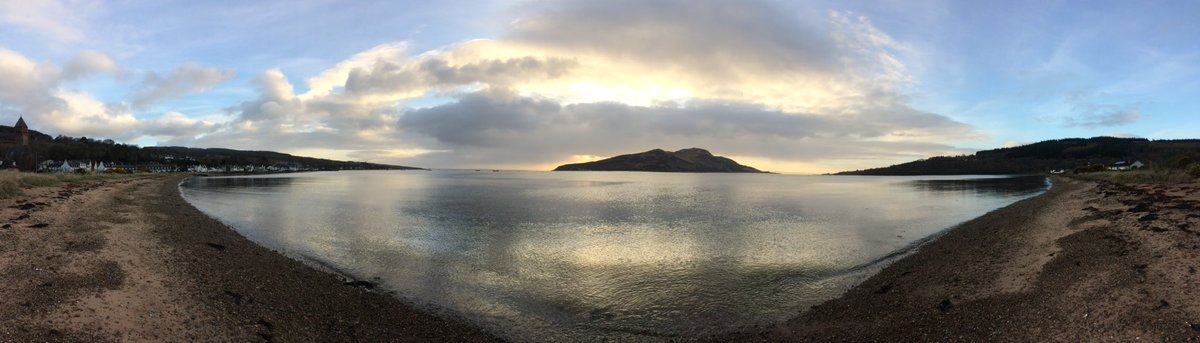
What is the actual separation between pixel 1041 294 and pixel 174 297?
18.7 m

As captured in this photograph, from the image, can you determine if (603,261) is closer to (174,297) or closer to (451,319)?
(451,319)

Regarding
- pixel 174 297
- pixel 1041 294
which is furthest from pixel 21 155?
pixel 1041 294

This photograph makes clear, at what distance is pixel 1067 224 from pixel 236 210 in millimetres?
51325

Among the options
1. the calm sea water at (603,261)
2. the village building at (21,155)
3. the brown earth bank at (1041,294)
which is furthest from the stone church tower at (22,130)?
the brown earth bank at (1041,294)

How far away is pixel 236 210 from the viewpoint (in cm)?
3928

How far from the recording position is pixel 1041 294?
10.7 m

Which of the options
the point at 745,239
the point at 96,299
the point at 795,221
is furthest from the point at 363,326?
the point at 795,221

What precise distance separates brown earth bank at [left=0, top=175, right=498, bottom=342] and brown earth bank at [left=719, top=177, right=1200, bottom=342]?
8.37 meters

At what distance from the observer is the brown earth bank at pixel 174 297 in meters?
8.70

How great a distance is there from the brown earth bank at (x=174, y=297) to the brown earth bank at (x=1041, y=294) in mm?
8367

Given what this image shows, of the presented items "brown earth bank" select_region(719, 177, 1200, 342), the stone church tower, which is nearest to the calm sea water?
"brown earth bank" select_region(719, 177, 1200, 342)

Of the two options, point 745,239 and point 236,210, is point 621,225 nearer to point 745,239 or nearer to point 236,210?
point 745,239

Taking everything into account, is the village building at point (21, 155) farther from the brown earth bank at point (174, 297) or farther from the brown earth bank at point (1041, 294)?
the brown earth bank at point (1041, 294)

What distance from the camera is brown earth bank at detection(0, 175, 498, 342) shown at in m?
8.70
